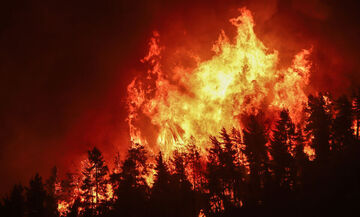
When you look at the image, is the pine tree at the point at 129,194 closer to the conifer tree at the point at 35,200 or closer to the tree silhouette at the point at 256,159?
the conifer tree at the point at 35,200

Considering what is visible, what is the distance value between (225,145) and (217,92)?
39130 millimetres

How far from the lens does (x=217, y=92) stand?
7931cm

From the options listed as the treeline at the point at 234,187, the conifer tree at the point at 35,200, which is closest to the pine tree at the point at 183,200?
the treeline at the point at 234,187

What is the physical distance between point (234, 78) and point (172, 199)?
48901 millimetres

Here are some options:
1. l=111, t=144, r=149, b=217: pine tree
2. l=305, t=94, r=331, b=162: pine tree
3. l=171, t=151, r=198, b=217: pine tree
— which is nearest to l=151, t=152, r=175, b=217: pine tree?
l=171, t=151, r=198, b=217: pine tree

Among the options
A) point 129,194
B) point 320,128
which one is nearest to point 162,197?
point 129,194

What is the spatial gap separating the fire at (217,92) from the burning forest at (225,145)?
30 cm

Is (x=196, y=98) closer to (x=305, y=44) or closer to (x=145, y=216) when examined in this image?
(x=305, y=44)

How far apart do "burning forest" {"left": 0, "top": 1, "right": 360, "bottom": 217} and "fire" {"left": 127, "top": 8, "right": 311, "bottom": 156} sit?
30cm

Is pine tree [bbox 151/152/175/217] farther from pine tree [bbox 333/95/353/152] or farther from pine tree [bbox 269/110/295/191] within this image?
pine tree [bbox 333/95/353/152]

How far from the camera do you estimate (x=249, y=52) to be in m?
81.6

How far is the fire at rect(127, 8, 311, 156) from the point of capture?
75.0m

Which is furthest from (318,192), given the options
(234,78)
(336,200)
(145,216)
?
(234,78)

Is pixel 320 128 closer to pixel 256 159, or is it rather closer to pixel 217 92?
pixel 256 159
